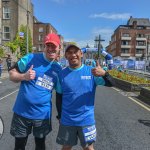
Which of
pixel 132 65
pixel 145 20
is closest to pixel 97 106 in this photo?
pixel 132 65

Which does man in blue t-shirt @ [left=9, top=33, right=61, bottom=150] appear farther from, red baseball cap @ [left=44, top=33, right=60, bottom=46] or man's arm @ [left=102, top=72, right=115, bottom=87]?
man's arm @ [left=102, top=72, right=115, bottom=87]

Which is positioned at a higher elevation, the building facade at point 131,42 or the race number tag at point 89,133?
the building facade at point 131,42

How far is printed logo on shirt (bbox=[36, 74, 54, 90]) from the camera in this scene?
416 cm

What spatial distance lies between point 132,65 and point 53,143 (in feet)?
203

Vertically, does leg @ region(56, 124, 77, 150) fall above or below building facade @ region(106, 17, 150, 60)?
below

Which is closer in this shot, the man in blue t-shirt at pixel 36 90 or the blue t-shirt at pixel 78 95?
the blue t-shirt at pixel 78 95

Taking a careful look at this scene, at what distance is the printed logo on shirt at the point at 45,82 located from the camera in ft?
13.6

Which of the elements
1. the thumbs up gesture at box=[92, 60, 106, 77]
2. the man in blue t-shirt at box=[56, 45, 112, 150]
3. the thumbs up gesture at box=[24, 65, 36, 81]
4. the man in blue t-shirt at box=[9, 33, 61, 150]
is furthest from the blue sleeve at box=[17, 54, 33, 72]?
the thumbs up gesture at box=[92, 60, 106, 77]

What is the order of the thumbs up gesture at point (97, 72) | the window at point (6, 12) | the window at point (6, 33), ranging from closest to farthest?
the thumbs up gesture at point (97, 72)
the window at point (6, 33)
the window at point (6, 12)

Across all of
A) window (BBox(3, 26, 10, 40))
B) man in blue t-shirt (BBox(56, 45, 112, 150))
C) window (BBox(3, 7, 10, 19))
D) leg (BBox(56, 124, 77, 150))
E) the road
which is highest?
window (BBox(3, 7, 10, 19))

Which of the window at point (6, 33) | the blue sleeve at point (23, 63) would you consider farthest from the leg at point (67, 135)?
the window at point (6, 33)

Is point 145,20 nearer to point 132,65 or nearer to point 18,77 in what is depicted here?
point 132,65

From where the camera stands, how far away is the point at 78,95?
4008 millimetres

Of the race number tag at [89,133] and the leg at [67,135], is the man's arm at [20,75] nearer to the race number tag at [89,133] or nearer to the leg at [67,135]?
the leg at [67,135]
